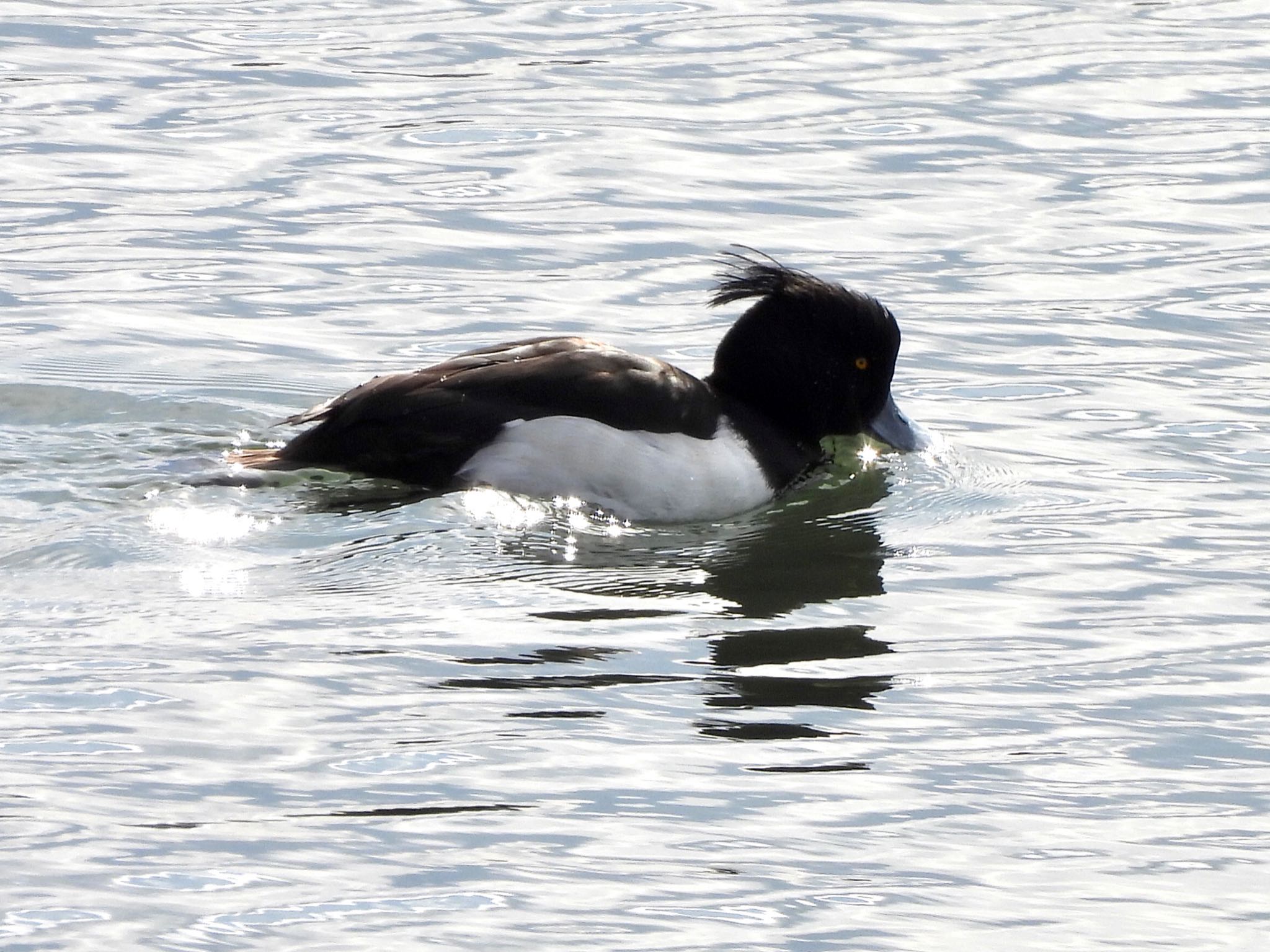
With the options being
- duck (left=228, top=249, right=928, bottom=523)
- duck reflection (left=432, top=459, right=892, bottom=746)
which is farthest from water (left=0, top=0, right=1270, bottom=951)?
duck (left=228, top=249, right=928, bottom=523)

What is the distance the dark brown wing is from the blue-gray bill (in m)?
1.16

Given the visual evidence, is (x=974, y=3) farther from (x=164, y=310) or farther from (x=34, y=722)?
(x=34, y=722)

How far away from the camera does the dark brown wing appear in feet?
26.1

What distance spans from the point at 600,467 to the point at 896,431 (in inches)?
58.9

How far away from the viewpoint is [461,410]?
26.1ft

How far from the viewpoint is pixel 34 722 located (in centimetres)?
600

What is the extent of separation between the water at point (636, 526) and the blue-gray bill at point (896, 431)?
0.10 meters

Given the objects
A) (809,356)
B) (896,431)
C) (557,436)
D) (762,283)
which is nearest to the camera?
(557,436)

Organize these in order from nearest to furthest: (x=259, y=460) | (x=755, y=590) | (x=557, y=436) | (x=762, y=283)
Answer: (x=755, y=590) → (x=557, y=436) → (x=259, y=460) → (x=762, y=283)

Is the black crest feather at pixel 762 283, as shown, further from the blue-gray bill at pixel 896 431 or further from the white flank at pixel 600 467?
the white flank at pixel 600 467

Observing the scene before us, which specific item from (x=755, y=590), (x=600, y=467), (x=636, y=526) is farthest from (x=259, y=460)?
(x=755, y=590)

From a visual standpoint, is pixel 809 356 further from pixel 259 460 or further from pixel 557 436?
pixel 259 460

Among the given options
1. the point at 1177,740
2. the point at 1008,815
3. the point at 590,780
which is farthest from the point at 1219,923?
the point at 590,780

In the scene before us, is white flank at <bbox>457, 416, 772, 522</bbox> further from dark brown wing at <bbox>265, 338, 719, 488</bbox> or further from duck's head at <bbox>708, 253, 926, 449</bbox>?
duck's head at <bbox>708, 253, 926, 449</bbox>
